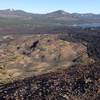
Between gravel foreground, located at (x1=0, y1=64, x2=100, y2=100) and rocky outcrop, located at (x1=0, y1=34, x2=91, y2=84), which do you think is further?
rocky outcrop, located at (x1=0, y1=34, x2=91, y2=84)

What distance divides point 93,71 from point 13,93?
2178cm

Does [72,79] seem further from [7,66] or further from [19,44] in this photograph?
[19,44]

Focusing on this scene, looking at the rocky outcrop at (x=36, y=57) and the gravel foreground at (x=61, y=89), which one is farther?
the rocky outcrop at (x=36, y=57)

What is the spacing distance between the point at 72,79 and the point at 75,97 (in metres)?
11.2

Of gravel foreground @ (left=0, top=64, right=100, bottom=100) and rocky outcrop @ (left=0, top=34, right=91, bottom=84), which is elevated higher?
gravel foreground @ (left=0, top=64, right=100, bottom=100)

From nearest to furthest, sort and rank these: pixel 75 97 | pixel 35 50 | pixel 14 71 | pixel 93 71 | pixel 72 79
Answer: pixel 75 97, pixel 72 79, pixel 93 71, pixel 14 71, pixel 35 50

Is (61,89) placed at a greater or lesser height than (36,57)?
greater

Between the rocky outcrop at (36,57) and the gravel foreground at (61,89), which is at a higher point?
the gravel foreground at (61,89)

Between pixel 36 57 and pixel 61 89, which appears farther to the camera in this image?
pixel 36 57

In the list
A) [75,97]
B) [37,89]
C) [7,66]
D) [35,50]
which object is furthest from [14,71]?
[75,97]

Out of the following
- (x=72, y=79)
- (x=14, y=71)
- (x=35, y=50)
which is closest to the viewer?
(x=72, y=79)

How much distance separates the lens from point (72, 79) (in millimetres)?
69250

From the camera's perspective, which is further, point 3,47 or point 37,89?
point 3,47

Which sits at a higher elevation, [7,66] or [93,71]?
[93,71]
